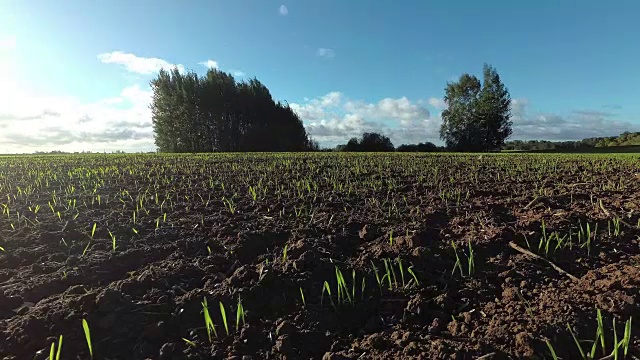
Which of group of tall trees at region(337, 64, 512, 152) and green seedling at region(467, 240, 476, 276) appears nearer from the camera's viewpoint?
green seedling at region(467, 240, 476, 276)

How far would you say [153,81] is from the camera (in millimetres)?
41594

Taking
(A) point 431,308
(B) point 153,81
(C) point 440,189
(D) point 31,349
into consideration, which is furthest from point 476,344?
(B) point 153,81

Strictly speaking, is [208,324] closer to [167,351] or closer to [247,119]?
[167,351]

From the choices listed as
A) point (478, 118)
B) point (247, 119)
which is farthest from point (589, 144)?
point (247, 119)

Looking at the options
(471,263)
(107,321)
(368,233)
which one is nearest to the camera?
Result: (107,321)

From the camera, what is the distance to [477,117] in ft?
138

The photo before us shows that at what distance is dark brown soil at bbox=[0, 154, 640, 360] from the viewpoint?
6.98ft

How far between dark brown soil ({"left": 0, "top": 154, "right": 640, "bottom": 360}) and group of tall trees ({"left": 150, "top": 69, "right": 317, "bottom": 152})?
3582cm

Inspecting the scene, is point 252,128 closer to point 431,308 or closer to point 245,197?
point 245,197

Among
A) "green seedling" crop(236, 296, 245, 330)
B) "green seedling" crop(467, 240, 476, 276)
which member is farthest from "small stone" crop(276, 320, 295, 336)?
"green seedling" crop(467, 240, 476, 276)

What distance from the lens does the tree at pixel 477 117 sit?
136 feet

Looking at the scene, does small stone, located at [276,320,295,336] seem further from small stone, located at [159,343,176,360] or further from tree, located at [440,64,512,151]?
tree, located at [440,64,512,151]

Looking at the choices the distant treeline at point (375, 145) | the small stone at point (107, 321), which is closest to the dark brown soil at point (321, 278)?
the small stone at point (107, 321)

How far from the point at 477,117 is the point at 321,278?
43.3 meters
